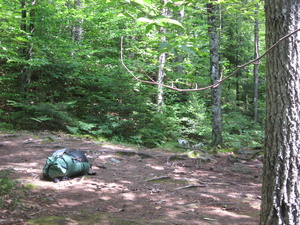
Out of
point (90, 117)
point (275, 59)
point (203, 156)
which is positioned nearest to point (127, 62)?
point (90, 117)

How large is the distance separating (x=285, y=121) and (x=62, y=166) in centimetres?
420

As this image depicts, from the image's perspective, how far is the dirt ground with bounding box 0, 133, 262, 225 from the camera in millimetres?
3663

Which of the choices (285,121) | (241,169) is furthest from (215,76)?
(285,121)

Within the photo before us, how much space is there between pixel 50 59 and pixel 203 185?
28.6 ft

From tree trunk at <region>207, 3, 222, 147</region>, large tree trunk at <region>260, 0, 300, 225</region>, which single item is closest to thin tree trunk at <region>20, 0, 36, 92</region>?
tree trunk at <region>207, 3, 222, 147</region>

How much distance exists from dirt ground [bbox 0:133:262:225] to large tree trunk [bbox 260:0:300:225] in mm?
1432

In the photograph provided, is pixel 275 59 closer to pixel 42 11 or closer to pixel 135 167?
pixel 135 167

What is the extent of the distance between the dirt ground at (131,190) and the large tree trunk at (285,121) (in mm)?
1432

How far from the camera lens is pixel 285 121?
7.89 ft

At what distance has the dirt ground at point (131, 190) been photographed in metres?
3.66

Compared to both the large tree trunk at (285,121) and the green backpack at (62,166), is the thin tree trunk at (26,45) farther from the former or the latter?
the large tree trunk at (285,121)

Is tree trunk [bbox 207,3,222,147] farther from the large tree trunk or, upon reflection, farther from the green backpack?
the large tree trunk

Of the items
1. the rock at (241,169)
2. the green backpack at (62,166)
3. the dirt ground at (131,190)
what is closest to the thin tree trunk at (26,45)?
the dirt ground at (131,190)

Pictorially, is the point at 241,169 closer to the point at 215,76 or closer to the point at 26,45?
the point at 215,76
